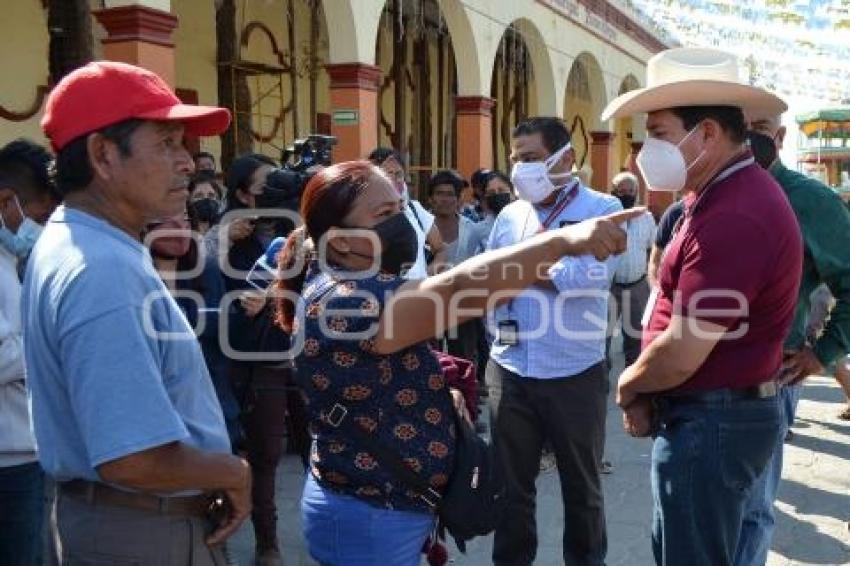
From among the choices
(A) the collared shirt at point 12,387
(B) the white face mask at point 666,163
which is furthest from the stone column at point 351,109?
(B) the white face mask at point 666,163

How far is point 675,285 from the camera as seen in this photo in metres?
2.24

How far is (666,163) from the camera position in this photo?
233cm

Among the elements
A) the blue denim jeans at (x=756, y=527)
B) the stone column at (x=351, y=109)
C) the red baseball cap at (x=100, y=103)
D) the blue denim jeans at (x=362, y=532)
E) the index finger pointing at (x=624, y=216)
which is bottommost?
the blue denim jeans at (x=756, y=527)

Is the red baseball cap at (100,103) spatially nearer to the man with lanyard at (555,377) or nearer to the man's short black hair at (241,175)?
the man with lanyard at (555,377)

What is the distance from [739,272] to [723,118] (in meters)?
0.53

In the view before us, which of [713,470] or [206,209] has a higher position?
[206,209]

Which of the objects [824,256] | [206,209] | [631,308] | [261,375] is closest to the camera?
[824,256]

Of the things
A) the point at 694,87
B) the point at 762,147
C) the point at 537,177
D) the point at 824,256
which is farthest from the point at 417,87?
the point at 694,87

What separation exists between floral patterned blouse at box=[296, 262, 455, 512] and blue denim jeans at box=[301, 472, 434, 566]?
0.03 meters

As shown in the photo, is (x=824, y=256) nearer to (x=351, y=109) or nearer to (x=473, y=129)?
(x=351, y=109)

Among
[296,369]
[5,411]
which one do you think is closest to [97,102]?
[296,369]

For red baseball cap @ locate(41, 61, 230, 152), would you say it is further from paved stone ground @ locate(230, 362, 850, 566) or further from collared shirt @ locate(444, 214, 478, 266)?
collared shirt @ locate(444, 214, 478, 266)

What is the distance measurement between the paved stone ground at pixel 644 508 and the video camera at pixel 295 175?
5.63 feet

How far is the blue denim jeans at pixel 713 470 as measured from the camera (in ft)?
7.06
